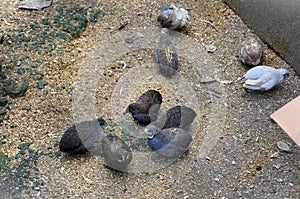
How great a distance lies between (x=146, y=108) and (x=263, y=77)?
14.9 inches

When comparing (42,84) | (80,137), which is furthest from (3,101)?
(80,137)

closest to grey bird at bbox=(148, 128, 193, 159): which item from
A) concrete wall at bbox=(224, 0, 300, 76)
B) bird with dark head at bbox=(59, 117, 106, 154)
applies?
bird with dark head at bbox=(59, 117, 106, 154)

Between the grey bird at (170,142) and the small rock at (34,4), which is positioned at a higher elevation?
the grey bird at (170,142)

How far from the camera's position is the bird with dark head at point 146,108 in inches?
60.6

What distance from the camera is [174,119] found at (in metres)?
1.51

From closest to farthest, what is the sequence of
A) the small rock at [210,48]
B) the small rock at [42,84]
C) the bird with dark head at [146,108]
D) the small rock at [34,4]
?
the bird with dark head at [146,108] → the small rock at [42,84] → the small rock at [210,48] → the small rock at [34,4]

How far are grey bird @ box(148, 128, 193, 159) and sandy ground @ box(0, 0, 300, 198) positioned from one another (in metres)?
0.03

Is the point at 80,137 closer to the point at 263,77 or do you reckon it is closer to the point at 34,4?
the point at 263,77

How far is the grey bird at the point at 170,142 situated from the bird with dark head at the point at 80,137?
6.2 inches

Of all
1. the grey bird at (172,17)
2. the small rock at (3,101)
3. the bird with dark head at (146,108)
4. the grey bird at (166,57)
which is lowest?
the small rock at (3,101)

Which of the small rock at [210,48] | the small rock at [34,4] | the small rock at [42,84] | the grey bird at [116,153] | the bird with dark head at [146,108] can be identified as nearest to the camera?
the grey bird at [116,153]

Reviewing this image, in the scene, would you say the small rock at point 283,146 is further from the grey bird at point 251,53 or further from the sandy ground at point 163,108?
the grey bird at point 251,53

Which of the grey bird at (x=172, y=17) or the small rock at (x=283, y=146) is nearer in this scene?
the small rock at (x=283, y=146)

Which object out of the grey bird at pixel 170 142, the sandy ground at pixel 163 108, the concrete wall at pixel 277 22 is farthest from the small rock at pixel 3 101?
the concrete wall at pixel 277 22
